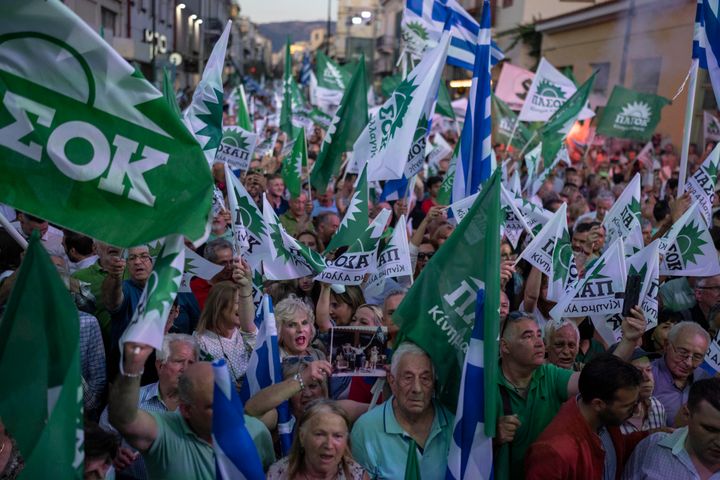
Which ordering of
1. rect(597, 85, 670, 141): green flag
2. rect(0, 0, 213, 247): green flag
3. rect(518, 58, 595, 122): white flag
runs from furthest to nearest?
rect(597, 85, 670, 141): green flag < rect(518, 58, 595, 122): white flag < rect(0, 0, 213, 247): green flag

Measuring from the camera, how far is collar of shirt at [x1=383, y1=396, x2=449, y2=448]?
360cm

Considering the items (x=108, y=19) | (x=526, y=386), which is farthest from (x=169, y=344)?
(x=108, y=19)

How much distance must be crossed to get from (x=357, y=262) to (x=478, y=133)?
1422mm

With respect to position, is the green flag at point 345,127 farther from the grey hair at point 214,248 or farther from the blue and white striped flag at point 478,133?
the grey hair at point 214,248

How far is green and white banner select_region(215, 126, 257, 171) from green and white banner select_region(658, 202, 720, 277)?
14.3ft

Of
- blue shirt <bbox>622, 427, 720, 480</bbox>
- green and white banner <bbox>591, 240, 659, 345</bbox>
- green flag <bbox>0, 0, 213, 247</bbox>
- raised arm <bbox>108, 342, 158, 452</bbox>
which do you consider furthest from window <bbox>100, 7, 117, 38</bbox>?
blue shirt <bbox>622, 427, 720, 480</bbox>

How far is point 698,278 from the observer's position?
6.34 meters

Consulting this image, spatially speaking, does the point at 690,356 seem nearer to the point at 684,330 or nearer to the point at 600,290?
the point at 684,330

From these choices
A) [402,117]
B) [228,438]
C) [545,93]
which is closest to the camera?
[228,438]

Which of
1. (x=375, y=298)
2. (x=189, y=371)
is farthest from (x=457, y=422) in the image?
(x=375, y=298)

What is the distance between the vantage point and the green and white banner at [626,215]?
21.0 ft

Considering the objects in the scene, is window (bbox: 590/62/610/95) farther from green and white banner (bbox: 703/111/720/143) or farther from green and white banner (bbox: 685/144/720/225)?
green and white banner (bbox: 685/144/720/225)

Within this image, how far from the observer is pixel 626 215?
651cm

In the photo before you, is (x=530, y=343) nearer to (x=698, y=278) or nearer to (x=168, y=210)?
(x=168, y=210)
